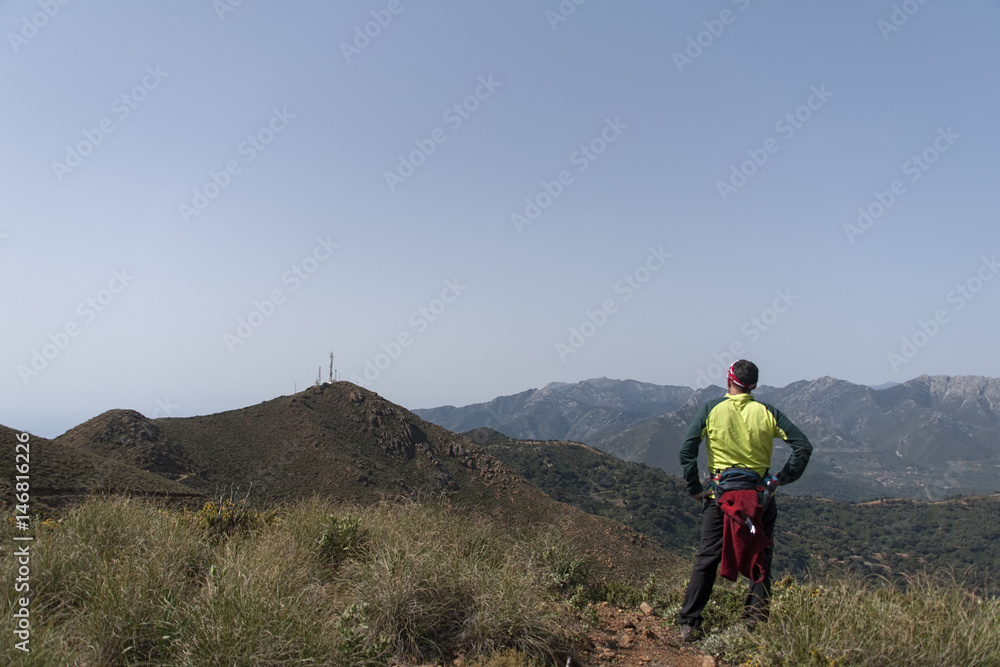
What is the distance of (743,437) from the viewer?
4.02 meters

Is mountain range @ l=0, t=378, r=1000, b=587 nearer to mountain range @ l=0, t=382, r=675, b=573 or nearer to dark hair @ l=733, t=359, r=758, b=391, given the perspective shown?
mountain range @ l=0, t=382, r=675, b=573

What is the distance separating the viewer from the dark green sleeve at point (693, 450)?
416 centimetres

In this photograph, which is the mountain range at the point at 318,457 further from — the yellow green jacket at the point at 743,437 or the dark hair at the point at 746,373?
the dark hair at the point at 746,373

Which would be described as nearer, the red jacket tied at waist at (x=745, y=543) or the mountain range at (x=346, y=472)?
the red jacket tied at waist at (x=745, y=543)

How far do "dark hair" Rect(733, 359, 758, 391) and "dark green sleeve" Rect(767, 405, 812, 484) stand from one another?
0.21 m

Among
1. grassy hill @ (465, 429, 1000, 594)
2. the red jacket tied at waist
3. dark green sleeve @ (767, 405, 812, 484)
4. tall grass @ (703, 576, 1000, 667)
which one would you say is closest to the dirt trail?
tall grass @ (703, 576, 1000, 667)

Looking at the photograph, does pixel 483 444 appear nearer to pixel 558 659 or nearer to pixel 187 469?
pixel 187 469

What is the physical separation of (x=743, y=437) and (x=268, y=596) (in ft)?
10.6

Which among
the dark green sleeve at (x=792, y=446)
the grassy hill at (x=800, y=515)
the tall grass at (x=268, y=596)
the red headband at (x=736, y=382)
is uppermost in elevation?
the red headband at (x=736, y=382)

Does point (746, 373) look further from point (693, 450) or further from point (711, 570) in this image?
point (711, 570)

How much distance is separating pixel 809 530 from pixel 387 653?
2771 inches

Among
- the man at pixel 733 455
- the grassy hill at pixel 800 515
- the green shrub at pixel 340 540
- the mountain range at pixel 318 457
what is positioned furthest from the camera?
the grassy hill at pixel 800 515

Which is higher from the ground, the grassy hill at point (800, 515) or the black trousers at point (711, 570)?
the black trousers at point (711, 570)

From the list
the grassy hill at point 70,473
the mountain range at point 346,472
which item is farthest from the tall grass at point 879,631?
the grassy hill at point 70,473
